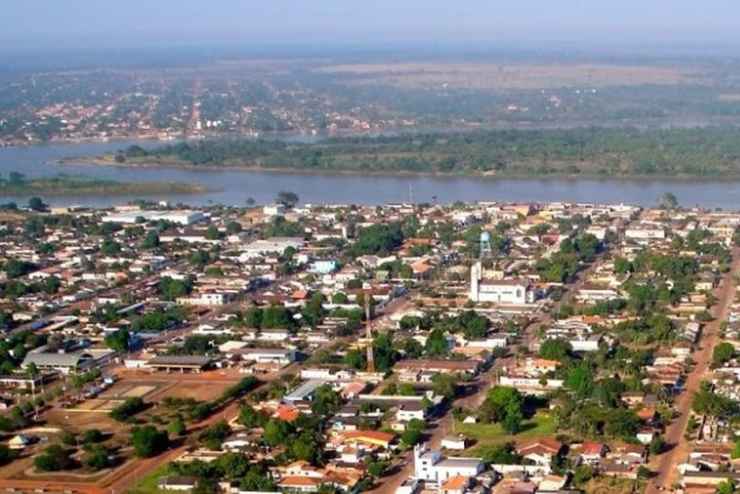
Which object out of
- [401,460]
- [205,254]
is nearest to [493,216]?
[205,254]

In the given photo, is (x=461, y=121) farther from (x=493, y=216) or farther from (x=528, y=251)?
(x=528, y=251)

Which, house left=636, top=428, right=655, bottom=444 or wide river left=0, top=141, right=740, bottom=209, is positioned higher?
house left=636, top=428, right=655, bottom=444

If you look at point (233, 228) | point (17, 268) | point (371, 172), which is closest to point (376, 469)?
point (17, 268)

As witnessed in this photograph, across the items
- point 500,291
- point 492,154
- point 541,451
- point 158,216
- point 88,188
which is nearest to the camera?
point 541,451

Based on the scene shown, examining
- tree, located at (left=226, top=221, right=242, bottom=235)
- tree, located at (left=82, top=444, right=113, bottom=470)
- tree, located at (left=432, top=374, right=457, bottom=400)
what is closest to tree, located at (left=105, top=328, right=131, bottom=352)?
tree, located at (left=82, top=444, right=113, bottom=470)

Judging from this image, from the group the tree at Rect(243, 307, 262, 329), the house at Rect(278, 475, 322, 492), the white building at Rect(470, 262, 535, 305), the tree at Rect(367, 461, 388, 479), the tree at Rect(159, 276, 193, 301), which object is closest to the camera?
the house at Rect(278, 475, 322, 492)

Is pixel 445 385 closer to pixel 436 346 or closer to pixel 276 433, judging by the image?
pixel 436 346

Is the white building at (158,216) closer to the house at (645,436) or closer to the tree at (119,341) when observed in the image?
the tree at (119,341)

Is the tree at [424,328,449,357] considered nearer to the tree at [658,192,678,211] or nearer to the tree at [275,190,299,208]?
the tree at [658,192,678,211]
